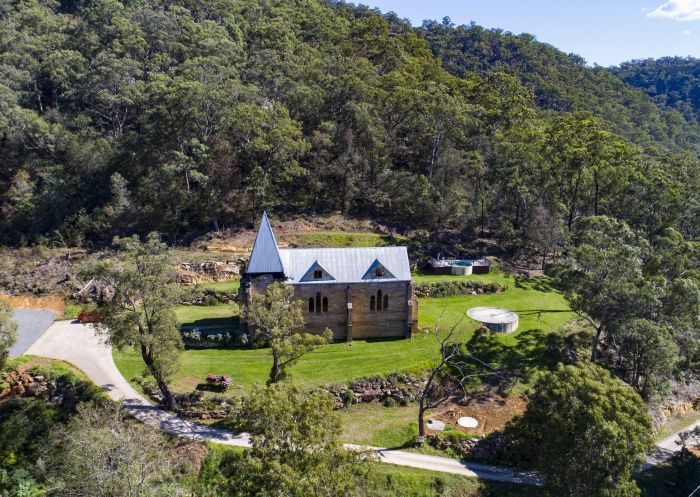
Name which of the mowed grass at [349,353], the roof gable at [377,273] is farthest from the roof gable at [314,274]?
the mowed grass at [349,353]

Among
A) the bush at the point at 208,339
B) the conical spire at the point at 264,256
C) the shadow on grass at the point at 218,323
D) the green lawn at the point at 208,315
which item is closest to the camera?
the bush at the point at 208,339

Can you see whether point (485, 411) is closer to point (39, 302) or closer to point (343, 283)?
point (343, 283)

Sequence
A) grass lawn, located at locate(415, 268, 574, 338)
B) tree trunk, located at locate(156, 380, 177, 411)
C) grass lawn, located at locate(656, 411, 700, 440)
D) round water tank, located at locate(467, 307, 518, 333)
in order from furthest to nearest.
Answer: grass lawn, located at locate(415, 268, 574, 338) → round water tank, located at locate(467, 307, 518, 333) → grass lawn, located at locate(656, 411, 700, 440) → tree trunk, located at locate(156, 380, 177, 411)

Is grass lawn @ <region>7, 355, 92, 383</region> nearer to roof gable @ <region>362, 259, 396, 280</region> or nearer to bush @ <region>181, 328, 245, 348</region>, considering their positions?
bush @ <region>181, 328, 245, 348</region>

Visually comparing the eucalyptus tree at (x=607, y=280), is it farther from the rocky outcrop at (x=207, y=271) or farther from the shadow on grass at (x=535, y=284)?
the rocky outcrop at (x=207, y=271)

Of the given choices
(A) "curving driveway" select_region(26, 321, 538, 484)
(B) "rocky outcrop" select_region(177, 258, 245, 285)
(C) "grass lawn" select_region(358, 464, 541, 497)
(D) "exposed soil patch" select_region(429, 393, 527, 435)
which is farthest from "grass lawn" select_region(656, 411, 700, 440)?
(B) "rocky outcrop" select_region(177, 258, 245, 285)

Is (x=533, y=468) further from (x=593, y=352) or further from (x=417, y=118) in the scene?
(x=417, y=118)

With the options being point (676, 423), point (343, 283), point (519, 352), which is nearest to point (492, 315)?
point (519, 352)
